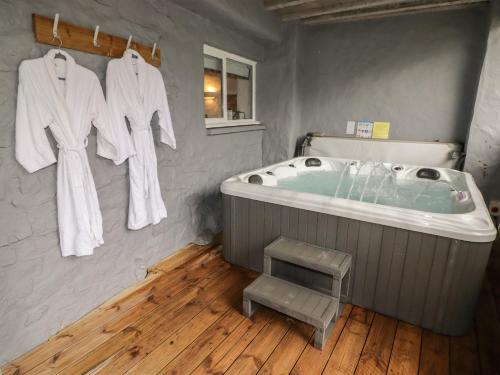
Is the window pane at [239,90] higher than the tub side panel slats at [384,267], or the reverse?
the window pane at [239,90]

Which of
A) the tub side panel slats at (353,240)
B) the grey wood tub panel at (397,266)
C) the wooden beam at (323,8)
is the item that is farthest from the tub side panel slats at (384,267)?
the wooden beam at (323,8)

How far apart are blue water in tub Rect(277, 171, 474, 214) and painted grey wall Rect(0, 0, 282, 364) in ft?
2.75

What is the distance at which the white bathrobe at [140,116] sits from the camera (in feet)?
5.47

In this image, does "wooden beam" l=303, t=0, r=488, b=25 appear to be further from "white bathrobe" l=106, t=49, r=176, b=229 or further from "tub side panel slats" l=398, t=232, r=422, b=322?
"tub side panel slats" l=398, t=232, r=422, b=322

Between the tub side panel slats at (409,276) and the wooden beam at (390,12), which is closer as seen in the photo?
the tub side panel slats at (409,276)

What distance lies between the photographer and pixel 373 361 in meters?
1.35

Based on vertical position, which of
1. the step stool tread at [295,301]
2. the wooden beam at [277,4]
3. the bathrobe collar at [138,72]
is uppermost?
the wooden beam at [277,4]

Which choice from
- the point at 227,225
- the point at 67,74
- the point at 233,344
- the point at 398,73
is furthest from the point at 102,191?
the point at 398,73

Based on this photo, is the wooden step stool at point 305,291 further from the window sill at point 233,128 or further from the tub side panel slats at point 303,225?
the window sill at point 233,128

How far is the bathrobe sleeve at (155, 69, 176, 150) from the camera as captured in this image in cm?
192

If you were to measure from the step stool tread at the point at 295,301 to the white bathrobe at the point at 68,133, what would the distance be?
946 mm

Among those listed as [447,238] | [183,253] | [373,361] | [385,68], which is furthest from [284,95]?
[373,361]

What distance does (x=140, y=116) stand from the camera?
1801mm

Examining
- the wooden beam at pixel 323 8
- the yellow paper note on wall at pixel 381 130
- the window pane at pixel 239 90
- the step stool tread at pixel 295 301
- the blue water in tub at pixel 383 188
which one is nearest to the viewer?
the step stool tread at pixel 295 301
